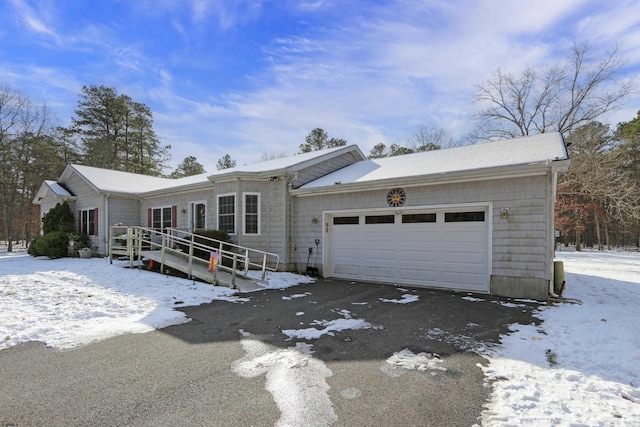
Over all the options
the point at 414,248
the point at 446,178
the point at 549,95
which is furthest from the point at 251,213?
the point at 549,95

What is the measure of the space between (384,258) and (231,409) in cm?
733

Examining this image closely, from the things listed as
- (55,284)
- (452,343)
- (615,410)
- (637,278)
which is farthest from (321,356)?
(637,278)

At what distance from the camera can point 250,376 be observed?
346 cm

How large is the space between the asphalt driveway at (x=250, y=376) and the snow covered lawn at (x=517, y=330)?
21 cm

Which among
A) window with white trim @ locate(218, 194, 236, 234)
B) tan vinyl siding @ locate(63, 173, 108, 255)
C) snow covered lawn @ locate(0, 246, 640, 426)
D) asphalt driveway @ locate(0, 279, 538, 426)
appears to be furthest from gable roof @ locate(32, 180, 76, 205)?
asphalt driveway @ locate(0, 279, 538, 426)

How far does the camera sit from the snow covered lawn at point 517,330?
291 centimetres

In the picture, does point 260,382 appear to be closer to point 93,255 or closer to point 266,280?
point 266,280

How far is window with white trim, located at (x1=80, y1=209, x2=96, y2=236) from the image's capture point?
634 inches

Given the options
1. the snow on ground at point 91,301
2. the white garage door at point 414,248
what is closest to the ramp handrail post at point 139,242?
the snow on ground at point 91,301

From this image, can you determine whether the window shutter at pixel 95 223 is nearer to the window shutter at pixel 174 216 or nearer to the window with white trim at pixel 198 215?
the window shutter at pixel 174 216

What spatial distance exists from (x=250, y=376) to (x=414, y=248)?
21.9ft

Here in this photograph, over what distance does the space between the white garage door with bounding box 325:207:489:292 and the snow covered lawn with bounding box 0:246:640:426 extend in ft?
3.72

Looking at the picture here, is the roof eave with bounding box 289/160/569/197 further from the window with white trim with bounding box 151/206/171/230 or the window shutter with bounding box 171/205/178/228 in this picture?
the window with white trim with bounding box 151/206/171/230

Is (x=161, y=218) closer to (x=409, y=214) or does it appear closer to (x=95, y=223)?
(x=95, y=223)
